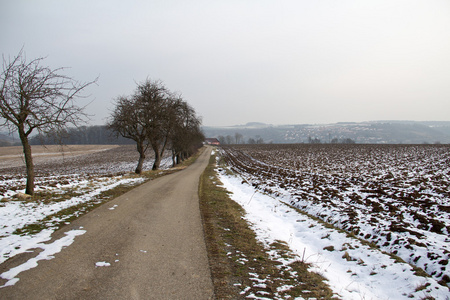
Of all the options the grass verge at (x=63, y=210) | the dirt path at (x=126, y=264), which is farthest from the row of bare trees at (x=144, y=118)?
the dirt path at (x=126, y=264)

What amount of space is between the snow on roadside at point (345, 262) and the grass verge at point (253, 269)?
14.8 inches

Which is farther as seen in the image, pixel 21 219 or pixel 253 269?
pixel 21 219

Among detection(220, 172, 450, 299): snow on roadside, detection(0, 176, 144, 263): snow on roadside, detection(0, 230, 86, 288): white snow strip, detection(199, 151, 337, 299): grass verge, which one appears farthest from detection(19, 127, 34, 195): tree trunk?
detection(220, 172, 450, 299): snow on roadside

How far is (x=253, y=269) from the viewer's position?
17.0 ft

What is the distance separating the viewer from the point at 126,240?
643cm

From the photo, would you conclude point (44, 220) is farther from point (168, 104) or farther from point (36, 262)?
point (168, 104)

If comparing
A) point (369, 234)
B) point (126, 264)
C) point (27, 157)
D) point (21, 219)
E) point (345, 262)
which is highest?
point (27, 157)

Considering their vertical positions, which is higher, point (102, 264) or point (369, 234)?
point (102, 264)

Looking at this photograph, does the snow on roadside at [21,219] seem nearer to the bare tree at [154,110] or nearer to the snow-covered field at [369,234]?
the snow-covered field at [369,234]

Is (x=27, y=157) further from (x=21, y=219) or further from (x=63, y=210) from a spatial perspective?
(x=21, y=219)

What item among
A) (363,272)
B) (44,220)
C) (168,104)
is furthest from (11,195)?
(168,104)

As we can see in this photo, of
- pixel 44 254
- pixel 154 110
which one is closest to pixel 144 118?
pixel 154 110

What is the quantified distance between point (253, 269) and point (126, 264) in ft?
8.77

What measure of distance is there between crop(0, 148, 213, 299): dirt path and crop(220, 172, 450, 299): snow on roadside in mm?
2466
